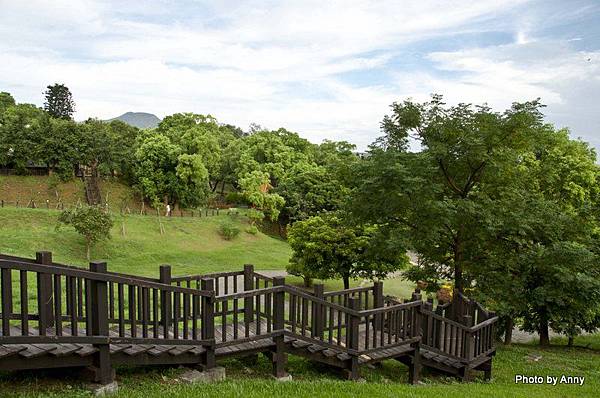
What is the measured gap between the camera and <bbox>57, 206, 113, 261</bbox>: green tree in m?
21.1

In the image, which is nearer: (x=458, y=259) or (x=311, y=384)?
(x=311, y=384)

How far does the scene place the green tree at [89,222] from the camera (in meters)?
21.1

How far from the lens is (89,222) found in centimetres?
2109

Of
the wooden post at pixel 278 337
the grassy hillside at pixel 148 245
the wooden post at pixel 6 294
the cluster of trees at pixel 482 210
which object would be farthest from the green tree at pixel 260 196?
the wooden post at pixel 6 294

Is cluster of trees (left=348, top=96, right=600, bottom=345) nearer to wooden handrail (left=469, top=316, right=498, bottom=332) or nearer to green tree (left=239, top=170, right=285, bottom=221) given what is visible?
wooden handrail (left=469, top=316, right=498, bottom=332)

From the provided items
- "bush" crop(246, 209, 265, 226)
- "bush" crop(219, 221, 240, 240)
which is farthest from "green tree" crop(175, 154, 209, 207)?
"bush" crop(219, 221, 240, 240)

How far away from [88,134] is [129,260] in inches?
842

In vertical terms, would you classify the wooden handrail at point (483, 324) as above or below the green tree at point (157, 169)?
below

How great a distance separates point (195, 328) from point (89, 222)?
17.2 metres

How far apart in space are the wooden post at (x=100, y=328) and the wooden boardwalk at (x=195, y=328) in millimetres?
11

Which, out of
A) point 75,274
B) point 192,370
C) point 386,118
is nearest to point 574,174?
point 386,118

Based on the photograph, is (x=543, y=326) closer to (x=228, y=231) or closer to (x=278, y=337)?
(x=278, y=337)

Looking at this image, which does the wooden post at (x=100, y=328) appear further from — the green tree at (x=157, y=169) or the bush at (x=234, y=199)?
the bush at (x=234, y=199)

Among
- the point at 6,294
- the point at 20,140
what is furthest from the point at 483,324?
the point at 20,140
